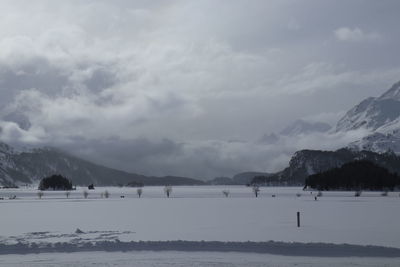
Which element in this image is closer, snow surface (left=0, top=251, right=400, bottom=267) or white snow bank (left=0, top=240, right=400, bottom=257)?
snow surface (left=0, top=251, right=400, bottom=267)

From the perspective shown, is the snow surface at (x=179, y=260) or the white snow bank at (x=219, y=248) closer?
the snow surface at (x=179, y=260)

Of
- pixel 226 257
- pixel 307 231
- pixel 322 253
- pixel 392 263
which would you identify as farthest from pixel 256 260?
pixel 307 231

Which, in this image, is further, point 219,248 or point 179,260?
point 219,248

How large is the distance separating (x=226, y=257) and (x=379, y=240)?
1184cm

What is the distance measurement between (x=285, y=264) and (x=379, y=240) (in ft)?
36.3

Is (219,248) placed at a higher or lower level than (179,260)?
higher

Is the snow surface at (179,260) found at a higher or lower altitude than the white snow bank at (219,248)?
lower

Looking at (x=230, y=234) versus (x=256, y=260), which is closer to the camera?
(x=256, y=260)

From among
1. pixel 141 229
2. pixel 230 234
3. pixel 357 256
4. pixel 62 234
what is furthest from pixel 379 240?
pixel 62 234

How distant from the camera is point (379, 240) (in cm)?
3412

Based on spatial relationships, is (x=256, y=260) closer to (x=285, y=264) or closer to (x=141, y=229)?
(x=285, y=264)

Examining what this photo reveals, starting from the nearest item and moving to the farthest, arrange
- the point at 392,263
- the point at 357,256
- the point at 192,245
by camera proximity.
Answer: the point at 392,263
the point at 357,256
the point at 192,245

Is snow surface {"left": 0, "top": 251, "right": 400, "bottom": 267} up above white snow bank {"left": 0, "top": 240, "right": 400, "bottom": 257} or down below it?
below

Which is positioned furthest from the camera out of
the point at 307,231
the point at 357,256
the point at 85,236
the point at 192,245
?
the point at 307,231
